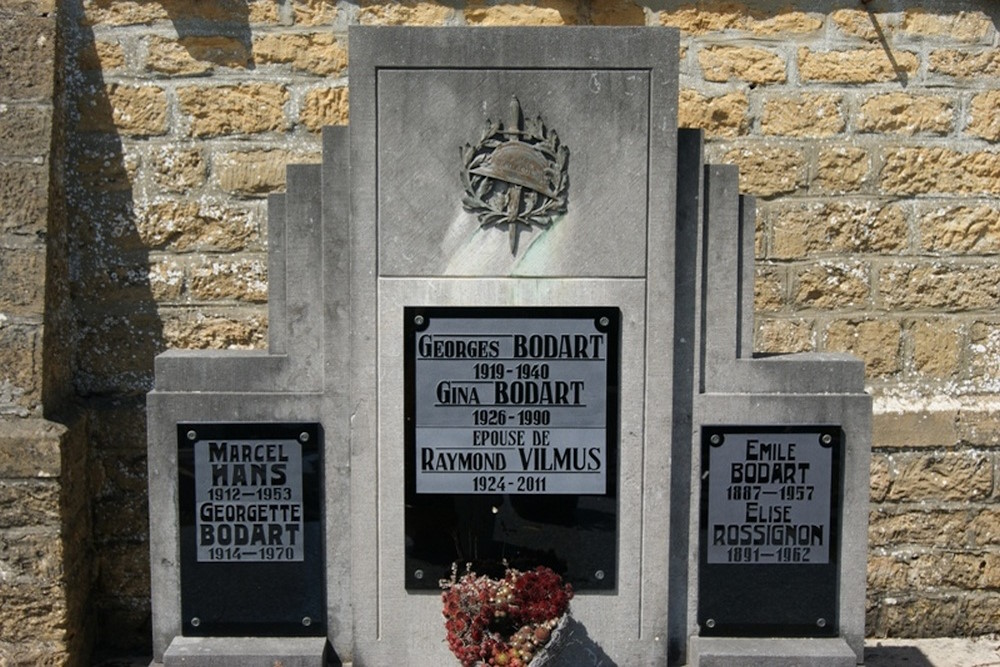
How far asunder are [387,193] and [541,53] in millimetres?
673

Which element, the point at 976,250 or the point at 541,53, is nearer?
the point at 541,53

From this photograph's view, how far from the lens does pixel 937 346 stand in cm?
541

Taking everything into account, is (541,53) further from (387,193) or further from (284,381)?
(284,381)

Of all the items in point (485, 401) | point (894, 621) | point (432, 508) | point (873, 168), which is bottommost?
point (894, 621)

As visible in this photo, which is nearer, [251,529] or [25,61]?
[251,529]

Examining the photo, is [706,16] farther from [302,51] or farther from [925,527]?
[925,527]

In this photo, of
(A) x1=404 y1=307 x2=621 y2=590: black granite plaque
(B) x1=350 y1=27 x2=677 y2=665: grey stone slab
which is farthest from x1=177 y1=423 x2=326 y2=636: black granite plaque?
(A) x1=404 y1=307 x2=621 y2=590: black granite plaque

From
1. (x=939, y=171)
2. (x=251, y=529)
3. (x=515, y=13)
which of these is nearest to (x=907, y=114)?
(x=939, y=171)

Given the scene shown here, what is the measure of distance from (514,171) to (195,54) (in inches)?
89.0

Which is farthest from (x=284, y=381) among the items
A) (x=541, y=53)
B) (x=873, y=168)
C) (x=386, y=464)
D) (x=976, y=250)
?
(x=976, y=250)

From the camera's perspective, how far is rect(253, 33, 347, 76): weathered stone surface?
16.9 feet

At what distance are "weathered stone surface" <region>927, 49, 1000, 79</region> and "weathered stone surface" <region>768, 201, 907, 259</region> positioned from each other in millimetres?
682

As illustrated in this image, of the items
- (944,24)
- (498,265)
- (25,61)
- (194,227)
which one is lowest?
(498,265)

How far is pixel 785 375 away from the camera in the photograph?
3814 mm
